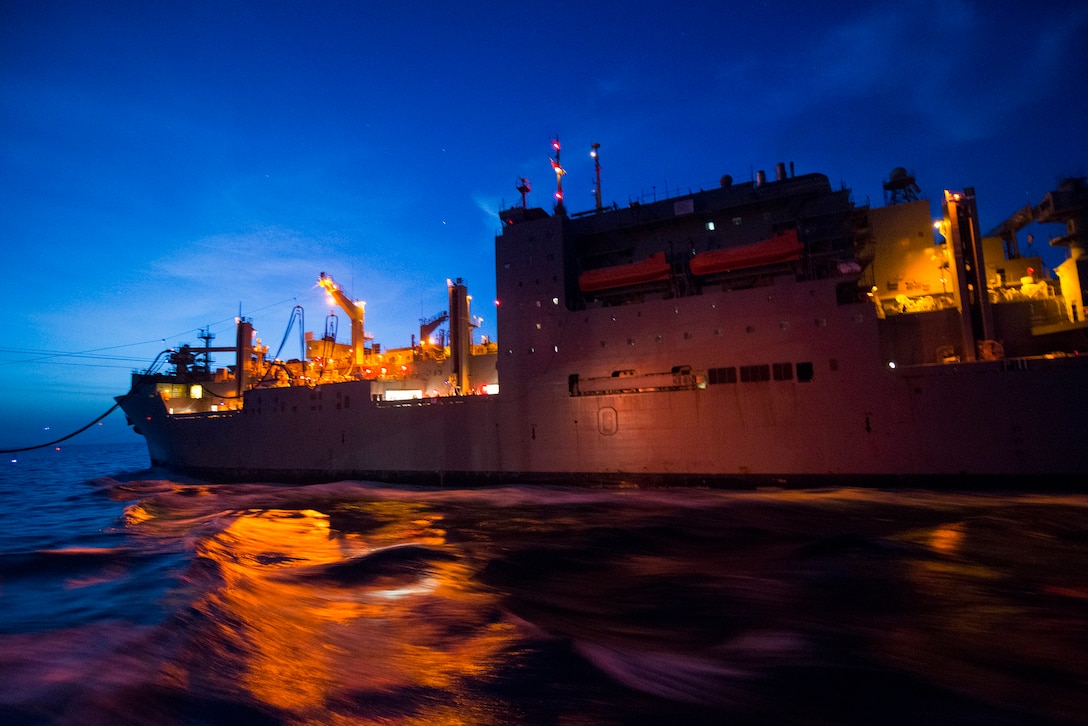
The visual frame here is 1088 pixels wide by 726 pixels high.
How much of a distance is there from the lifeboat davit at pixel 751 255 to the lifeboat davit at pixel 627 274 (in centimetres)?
91

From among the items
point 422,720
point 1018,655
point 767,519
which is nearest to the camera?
point 422,720

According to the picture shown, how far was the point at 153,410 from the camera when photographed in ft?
85.7

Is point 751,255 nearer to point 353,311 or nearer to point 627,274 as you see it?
point 627,274

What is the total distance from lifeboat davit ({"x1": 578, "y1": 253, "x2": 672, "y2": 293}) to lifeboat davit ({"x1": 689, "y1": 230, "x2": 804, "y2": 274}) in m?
0.91

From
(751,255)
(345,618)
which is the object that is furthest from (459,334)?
(345,618)

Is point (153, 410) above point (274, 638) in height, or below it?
above

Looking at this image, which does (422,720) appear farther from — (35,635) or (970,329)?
(970,329)

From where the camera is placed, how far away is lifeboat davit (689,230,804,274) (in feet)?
45.8

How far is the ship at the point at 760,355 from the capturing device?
1205cm

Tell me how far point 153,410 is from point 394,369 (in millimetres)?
13890

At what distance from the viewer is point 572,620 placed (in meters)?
5.22

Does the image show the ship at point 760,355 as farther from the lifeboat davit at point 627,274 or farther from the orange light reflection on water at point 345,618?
the orange light reflection on water at point 345,618

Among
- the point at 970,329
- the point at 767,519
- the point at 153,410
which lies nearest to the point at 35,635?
the point at 767,519

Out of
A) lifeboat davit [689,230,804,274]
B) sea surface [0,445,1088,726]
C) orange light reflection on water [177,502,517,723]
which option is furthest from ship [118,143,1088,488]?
orange light reflection on water [177,502,517,723]
